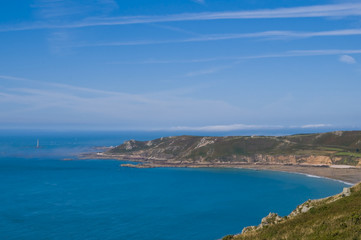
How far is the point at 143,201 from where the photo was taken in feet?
334

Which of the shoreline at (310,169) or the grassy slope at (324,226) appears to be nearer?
the grassy slope at (324,226)

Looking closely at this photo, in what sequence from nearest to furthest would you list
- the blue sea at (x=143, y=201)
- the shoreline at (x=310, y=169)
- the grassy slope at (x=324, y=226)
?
1. the grassy slope at (x=324, y=226)
2. the blue sea at (x=143, y=201)
3. the shoreline at (x=310, y=169)

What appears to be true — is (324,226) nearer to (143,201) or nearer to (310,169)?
(143,201)

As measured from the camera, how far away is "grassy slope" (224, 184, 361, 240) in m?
20.9

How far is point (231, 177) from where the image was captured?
491 ft

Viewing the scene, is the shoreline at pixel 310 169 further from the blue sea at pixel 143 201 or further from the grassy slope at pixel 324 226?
the grassy slope at pixel 324 226

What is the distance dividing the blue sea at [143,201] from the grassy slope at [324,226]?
40007 mm

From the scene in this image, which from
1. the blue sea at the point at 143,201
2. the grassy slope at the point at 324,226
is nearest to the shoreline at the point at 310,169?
the blue sea at the point at 143,201

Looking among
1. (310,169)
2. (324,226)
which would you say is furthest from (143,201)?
(310,169)

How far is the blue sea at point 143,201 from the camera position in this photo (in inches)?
2793

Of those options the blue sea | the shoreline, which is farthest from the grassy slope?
the shoreline

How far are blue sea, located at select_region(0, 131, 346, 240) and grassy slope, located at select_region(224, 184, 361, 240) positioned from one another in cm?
4001

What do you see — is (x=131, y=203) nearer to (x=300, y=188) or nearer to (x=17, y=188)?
(x=17, y=188)

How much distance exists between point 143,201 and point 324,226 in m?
83.2
